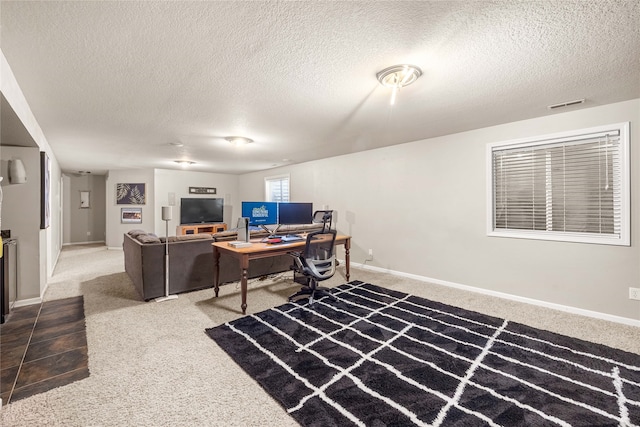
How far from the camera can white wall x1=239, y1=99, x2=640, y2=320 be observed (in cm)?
276

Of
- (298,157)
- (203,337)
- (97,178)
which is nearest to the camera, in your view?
(203,337)

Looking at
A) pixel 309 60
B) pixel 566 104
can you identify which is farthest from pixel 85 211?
pixel 566 104

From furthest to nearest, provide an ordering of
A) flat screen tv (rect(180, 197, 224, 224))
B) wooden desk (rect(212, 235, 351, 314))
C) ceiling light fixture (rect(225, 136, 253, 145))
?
flat screen tv (rect(180, 197, 224, 224))
ceiling light fixture (rect(225, 136, 253, 145))
wooden desk (rect(212, 235, 351, 314))

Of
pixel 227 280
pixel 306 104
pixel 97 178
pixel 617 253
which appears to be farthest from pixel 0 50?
pixel 97 178

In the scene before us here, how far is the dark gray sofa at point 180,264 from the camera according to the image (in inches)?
132

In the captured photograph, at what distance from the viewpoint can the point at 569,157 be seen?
3.03 metres

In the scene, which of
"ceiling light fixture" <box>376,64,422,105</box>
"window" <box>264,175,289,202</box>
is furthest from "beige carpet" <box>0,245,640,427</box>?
"window" <box>264,175,289,202</box>

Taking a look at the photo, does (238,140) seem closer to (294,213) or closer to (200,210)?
(294,213)

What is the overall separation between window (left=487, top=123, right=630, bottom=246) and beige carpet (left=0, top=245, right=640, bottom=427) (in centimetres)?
95

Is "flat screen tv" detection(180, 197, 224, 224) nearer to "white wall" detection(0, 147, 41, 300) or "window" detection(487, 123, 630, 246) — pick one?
"white wall" detection(0, 147, 41, 300)

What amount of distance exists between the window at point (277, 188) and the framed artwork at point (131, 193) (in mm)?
3335

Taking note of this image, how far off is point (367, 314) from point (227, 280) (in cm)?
217

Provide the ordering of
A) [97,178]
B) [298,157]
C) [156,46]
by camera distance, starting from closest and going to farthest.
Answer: [156,46]
[298,157]
[97,178]

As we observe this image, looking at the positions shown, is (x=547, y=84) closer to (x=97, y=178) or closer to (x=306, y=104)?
(x=306, y=104)
